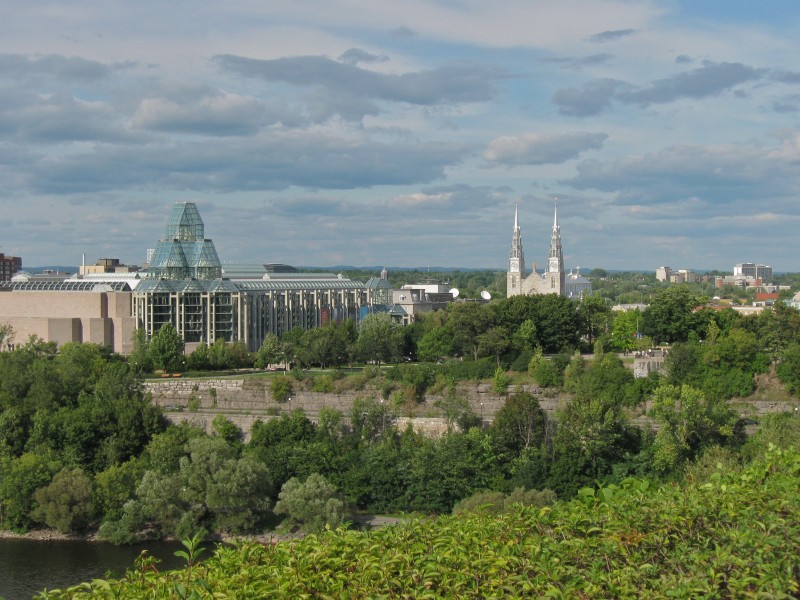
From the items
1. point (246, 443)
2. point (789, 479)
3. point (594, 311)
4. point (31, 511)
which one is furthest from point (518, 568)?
point (594, 311)

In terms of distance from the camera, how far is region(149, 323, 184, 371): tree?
2080 inches

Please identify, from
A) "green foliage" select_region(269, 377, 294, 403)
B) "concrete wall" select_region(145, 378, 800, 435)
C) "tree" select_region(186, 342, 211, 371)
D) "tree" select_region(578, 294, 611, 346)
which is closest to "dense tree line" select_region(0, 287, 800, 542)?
"green foliage" select_region(269, 377, 294, 403)

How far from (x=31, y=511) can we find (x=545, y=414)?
1846 cm

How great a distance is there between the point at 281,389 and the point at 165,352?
1082cm

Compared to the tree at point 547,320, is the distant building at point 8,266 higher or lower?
higher

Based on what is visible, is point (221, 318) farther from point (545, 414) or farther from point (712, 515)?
point (712, 515)

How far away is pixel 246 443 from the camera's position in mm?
41219

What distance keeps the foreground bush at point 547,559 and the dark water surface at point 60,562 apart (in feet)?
60.1

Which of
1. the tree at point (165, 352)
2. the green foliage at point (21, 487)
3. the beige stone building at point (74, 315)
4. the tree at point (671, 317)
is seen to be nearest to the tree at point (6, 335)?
the beige stone building at point (74, 315)

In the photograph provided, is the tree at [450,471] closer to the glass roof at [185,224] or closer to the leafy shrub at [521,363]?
the leafy shrub at [521,363]

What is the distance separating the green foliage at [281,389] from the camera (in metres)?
44.7

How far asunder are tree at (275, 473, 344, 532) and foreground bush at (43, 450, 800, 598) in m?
20.7

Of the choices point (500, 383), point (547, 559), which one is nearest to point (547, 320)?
point (500, 383)

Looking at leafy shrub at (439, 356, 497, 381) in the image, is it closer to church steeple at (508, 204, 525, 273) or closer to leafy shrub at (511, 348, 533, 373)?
leafy shrub at (511, 348, 533, 373)
